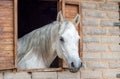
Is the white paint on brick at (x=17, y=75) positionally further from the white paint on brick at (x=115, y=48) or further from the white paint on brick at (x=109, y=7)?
the white paint on brick at (x=109, y=7)

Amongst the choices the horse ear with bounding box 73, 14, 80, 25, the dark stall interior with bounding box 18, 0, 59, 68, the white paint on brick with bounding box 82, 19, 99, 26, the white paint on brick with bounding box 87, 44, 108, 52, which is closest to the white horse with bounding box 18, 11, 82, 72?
the horse ear with bounding box 73, 14, 80, 25

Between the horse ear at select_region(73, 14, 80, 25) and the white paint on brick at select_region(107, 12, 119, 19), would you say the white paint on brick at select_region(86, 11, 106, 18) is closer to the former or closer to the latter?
the white paint on brick at select_region(107, 12, 119, 19)

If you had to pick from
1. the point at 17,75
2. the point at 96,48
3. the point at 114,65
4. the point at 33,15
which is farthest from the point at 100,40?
the point at 33,15

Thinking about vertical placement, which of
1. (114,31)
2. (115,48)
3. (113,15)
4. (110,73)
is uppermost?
(113,15)

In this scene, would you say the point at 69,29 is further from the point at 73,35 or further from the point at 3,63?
the point at 3,63

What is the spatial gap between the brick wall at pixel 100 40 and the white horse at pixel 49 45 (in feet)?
1.67

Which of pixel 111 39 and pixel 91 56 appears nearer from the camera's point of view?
pixel 91 56

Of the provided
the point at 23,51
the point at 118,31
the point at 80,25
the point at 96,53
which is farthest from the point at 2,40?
the point at 118,31

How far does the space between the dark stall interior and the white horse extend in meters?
1.52

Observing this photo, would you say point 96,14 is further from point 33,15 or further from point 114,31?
point 33,15

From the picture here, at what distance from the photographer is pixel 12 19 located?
3.94 meters

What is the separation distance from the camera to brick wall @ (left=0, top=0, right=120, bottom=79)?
4.61 meters

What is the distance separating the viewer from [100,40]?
469 cm

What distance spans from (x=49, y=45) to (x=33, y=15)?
1.93 m
